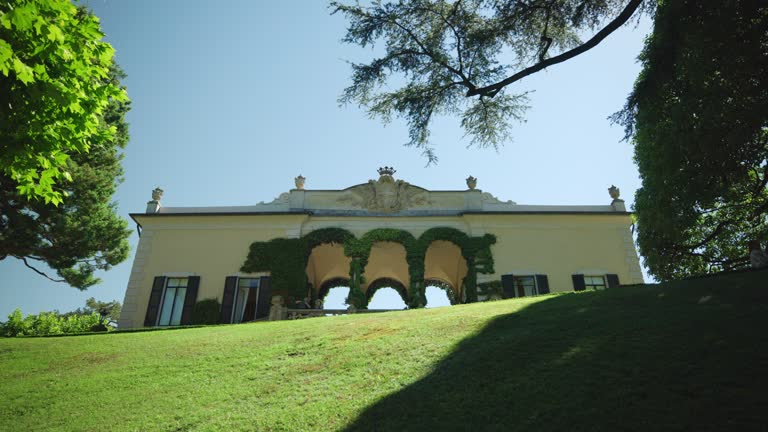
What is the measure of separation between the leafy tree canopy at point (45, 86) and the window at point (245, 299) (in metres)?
14.2

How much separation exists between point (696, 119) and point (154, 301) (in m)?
22.3

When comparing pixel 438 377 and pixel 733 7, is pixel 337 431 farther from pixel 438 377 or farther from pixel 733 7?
pixel 733 7

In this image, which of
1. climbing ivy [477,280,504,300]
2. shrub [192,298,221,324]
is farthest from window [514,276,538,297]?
shrub [192,298,221,324]

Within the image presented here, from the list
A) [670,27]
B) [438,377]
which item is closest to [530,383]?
A: [438,377]

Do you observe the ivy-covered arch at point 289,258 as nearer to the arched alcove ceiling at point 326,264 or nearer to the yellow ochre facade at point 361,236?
the yellow ochre facade at point 361,236

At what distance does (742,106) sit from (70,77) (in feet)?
49.4

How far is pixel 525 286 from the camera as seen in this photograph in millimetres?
21641

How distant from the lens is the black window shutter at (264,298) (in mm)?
20391

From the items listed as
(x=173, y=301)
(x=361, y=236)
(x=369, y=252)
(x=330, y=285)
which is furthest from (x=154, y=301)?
(x=369, y=252)

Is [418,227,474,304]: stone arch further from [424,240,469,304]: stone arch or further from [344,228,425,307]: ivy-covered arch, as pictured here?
[344,228,425,307]: ivy-covered arch

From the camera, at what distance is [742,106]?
38.3 feet

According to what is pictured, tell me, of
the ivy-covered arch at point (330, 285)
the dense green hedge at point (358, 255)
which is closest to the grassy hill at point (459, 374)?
the dense green hedge at point (358, 255)

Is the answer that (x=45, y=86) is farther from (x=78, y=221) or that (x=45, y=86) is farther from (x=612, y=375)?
(x=78, y=221)

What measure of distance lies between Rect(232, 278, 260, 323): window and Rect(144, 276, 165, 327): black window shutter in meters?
3.60
